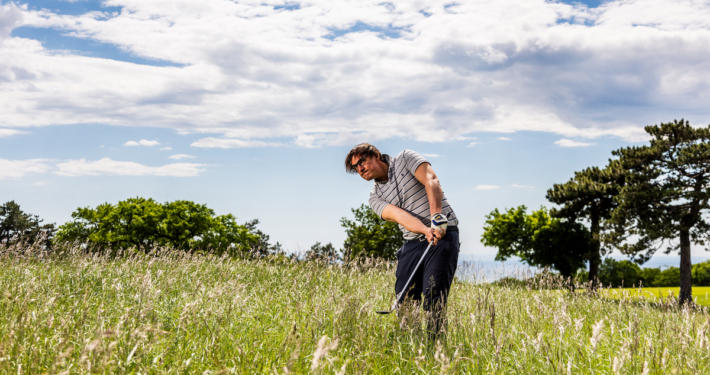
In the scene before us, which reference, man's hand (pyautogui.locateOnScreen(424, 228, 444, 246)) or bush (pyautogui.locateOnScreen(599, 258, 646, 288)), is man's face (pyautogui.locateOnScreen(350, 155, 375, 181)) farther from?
bush (pyautogui.locateOnScreen(599, 258, 646, 288))

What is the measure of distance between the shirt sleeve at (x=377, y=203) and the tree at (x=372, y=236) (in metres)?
22.0

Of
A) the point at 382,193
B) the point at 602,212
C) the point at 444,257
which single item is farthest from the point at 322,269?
the point at 602,212

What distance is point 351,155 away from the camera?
3.90 meters

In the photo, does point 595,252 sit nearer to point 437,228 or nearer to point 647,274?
point 437,228

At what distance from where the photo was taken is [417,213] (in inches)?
150

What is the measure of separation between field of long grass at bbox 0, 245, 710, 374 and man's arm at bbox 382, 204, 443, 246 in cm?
58

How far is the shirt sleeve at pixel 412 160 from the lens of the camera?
372 cm

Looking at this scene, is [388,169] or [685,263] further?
[685,263]

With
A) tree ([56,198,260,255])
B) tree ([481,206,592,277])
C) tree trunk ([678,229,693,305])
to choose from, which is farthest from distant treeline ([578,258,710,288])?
tree ([56,198,260,255])

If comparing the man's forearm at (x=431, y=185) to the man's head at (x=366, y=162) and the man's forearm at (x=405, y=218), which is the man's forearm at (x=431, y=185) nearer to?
the man's forearm at (x=405, y=218)

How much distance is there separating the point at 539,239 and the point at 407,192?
1085 inches

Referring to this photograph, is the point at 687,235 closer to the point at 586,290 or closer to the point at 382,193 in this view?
the point at 586,290

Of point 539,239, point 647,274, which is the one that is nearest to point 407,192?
point 539,239

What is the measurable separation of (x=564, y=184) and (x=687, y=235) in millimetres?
6244
